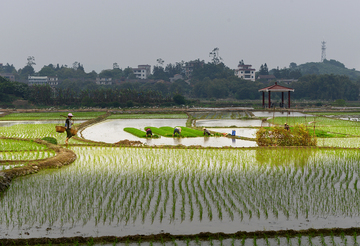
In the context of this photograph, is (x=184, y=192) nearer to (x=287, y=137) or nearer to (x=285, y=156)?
(x=285, y=156)

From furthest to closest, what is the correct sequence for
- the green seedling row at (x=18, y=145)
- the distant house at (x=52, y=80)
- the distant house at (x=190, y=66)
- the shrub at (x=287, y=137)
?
1. the distant house at (x=190, y=66)
2. the distant house at (x=52, y=80)
3. the shrub at (x=287, y=137)
4. the green seedling row at (x=18, y=145)

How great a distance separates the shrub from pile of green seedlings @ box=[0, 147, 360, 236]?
2156mm

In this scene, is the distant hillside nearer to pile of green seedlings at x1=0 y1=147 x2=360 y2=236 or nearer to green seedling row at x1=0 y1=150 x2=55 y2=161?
pile of green seedlings at x1=0 y1=147 x2=360 y2=236

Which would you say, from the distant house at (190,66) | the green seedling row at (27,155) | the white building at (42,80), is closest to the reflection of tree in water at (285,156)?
the green seedling row at (27,155)

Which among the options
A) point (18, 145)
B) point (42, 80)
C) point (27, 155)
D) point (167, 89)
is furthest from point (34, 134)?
point (42, 80)

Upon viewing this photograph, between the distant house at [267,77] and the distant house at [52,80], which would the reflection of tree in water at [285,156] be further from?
the distant house at [52,80]

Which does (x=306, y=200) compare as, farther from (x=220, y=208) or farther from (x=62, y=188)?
(x=62, y=188)

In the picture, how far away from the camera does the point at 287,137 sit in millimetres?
12586

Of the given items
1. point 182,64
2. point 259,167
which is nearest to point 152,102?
point 259,167

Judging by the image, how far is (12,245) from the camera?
15.1 ft

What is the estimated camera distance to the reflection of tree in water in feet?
31.7

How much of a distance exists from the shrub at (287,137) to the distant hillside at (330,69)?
3625 inches

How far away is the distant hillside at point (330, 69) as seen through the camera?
111m

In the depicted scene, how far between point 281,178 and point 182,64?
297ft
